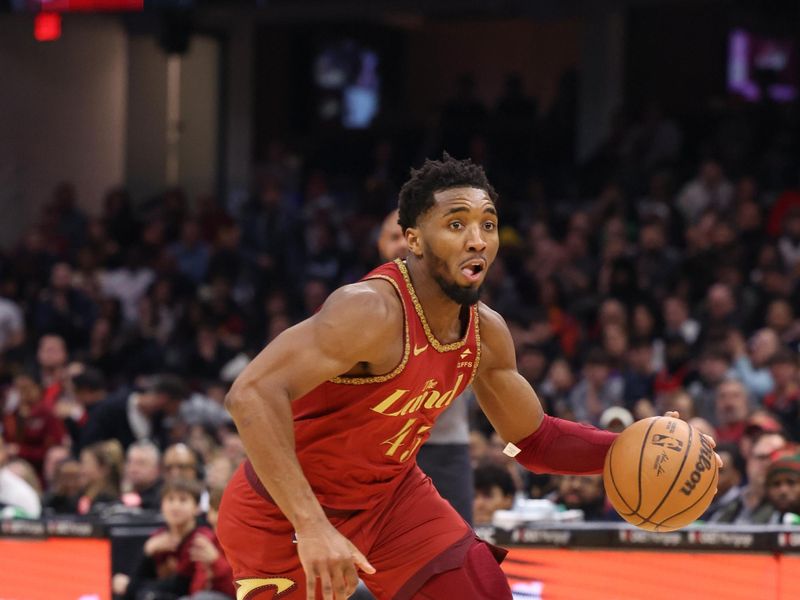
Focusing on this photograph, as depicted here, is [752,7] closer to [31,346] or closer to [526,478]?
[526,478]

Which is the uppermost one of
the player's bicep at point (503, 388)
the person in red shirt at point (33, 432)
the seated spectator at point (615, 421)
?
the player's bicep at point (503, 388)

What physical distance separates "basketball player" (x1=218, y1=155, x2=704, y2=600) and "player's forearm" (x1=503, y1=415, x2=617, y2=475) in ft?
1.02

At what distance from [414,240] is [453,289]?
228mm

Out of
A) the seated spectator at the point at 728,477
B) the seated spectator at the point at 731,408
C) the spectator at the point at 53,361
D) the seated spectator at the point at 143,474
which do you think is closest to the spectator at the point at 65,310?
the spectator at the point at 53,361

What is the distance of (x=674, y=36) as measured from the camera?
709 inches

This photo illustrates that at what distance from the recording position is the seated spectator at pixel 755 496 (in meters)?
7.04

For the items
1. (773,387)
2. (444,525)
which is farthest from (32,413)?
(444,525)

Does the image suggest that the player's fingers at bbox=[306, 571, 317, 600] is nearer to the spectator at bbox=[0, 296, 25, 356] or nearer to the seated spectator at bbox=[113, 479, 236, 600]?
the seated spectator at bbox=[113, 479, 236, 600]

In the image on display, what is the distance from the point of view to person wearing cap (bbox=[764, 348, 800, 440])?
908 cm

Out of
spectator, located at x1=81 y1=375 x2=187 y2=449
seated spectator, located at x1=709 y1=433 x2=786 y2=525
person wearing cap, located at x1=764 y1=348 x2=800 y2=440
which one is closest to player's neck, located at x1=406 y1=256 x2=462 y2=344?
seated spectator, located at x1=709 y1=433 x2=786 y2=525

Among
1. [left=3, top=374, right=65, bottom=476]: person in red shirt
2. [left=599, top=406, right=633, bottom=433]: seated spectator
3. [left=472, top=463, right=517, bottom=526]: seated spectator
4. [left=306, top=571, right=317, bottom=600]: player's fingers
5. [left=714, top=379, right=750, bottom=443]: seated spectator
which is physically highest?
[left=306, top=571, right=317, bottom=600]: player's fingers

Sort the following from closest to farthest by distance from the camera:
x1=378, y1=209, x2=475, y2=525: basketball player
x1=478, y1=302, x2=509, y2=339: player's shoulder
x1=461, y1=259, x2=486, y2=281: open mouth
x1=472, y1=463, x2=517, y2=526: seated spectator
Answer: x1=461, y1=259, x2=486, y2=281: open mouth < x1=478, y1=302, x2=509, y2=339: player's shoulder < x1=378, y1=209, x2=475, y2=525: basketball player < x1=472, y1=463, x2=517, y2=526: seated spectator

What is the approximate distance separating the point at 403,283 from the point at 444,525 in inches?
30.3

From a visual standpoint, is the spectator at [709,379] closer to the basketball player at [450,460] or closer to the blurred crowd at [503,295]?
the blurred crowd at [503,295]
